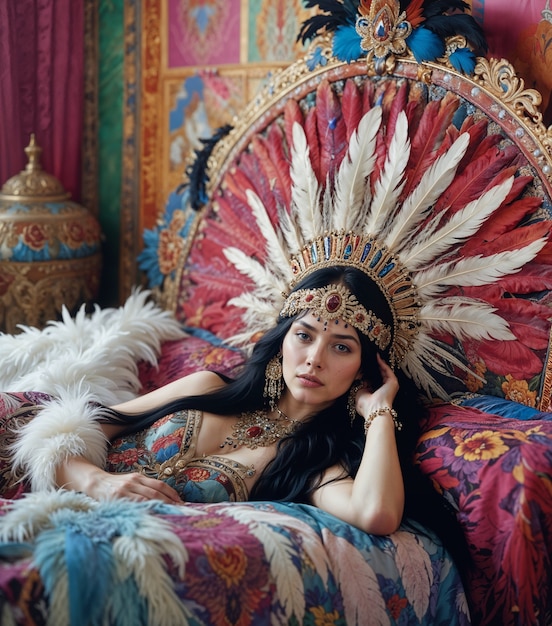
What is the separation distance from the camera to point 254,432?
87.1 inches

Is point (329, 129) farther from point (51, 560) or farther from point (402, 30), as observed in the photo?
point (51, 560)

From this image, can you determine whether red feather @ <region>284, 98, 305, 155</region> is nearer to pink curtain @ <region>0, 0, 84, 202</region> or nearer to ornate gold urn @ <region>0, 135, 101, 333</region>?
ornate gold urn @ <region>0, 135, 101, 333</region>

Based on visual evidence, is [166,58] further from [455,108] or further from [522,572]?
[522,572]

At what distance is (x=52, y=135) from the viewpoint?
348 centimetres

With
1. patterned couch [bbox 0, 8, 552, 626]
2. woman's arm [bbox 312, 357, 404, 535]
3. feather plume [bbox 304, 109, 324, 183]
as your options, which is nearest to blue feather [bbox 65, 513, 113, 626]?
patterned couch [bbox 0, 8, 552, 626]

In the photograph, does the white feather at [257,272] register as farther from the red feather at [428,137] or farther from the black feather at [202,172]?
the red feather at [428,137]

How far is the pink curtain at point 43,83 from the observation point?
3268mm

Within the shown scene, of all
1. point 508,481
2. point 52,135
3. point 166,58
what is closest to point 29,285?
point 52,135

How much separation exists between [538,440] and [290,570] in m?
0.60

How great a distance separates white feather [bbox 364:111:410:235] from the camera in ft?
7.75

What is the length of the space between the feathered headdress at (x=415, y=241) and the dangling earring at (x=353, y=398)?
0.42 feet

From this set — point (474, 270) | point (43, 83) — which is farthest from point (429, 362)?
point (43, 83)

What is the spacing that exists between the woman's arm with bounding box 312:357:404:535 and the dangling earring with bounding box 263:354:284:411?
226 millimetres

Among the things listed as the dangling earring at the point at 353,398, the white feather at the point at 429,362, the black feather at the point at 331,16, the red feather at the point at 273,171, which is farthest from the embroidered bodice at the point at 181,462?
the black feather at the point at 331,16
